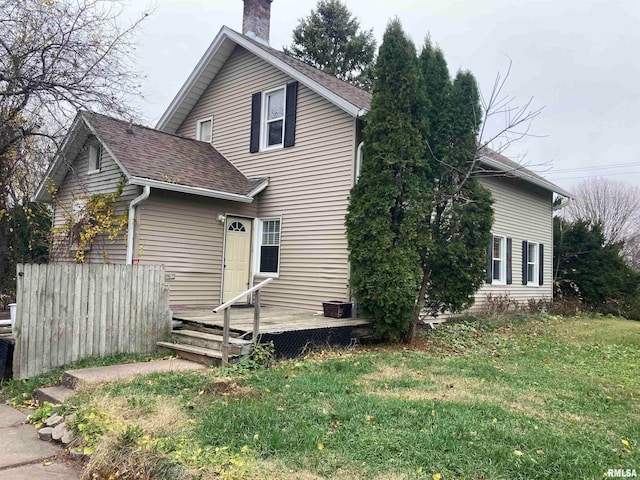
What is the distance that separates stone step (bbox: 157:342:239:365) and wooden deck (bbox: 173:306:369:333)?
0.55 metres

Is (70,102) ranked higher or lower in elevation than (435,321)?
higher

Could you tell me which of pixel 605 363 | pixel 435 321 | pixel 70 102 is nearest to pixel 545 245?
pixel 435 321

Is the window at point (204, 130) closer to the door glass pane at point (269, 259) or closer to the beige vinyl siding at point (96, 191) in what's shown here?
the beige vinyl siding at point (96, 191)

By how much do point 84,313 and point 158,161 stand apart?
4.41 metres

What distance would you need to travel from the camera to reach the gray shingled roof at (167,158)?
947 centimetres

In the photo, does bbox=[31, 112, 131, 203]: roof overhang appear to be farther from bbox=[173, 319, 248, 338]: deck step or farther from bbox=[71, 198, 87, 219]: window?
bbox=[173, 319, 248, 338]: deck step

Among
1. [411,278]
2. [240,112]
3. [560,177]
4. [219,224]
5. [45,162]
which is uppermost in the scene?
[560,177]

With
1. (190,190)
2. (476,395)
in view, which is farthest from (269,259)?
(476,395)

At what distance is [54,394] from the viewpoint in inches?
207

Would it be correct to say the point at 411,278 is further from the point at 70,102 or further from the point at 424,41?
the point at 70,102

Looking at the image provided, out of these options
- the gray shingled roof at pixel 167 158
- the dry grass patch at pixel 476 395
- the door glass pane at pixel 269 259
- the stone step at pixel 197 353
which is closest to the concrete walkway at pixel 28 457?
the stone step at pixel 197 353

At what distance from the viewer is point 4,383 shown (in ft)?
20.0

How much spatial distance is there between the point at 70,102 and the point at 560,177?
129 feet

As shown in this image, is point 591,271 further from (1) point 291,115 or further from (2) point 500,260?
(1) point 291,115
